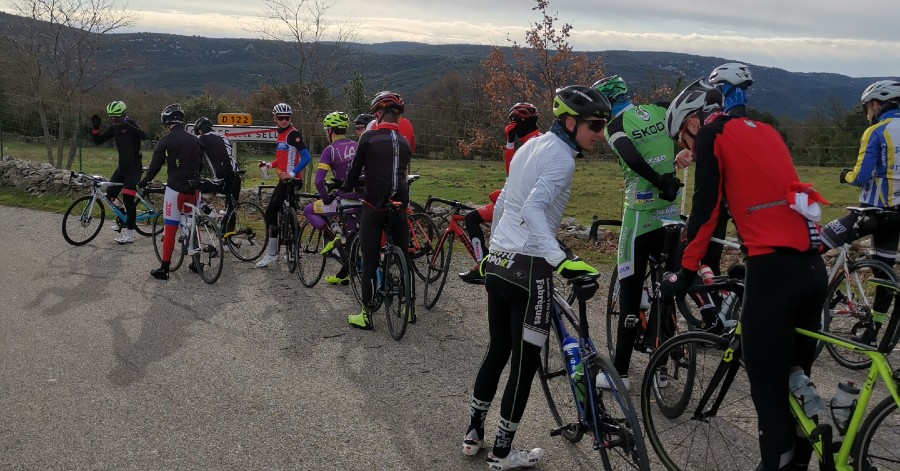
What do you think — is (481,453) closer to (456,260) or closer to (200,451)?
(200,451)

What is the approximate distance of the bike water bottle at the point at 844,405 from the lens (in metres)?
3.16

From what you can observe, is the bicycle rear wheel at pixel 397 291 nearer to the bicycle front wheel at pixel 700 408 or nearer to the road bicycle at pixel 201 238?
the bicycle front wheel at pixel 700 408

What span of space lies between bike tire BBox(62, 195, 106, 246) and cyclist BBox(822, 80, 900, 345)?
10196 millimetres

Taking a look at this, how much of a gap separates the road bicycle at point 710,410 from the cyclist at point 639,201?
0.76 m

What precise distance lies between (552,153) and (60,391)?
4253mm

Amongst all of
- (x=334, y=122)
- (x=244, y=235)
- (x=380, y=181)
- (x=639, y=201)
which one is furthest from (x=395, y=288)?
(x=244, y=235)

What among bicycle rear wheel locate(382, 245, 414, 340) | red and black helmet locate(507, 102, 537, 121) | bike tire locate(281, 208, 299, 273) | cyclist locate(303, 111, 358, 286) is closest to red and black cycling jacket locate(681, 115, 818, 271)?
red and black helmet locate(507, 102, 537, 121)

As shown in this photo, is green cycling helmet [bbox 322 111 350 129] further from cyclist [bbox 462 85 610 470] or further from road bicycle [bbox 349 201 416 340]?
cyclist [bbox 462 85 610 470]

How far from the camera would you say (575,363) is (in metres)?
3.79

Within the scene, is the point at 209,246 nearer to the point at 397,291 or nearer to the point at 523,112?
the point at 397,291

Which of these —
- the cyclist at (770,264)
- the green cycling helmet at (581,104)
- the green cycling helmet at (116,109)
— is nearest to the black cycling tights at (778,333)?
the cyclist at (770,264)

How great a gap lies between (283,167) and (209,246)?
1491 millimetres

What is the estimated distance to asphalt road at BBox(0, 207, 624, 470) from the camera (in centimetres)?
453

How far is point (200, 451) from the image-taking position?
454 centimetres
